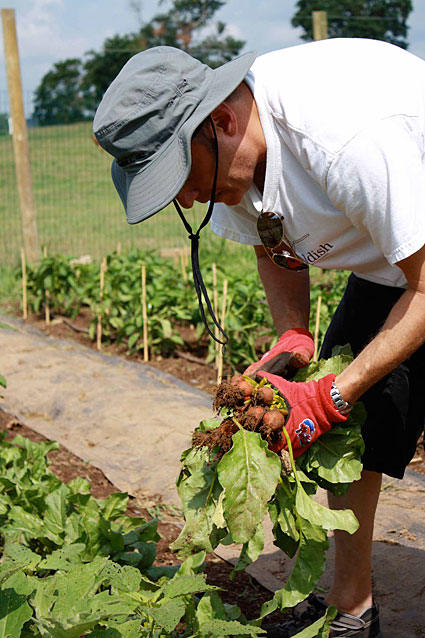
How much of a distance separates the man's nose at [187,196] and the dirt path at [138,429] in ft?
4.77

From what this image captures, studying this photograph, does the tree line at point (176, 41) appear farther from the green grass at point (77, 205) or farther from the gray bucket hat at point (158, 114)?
the gray bucket hat at point (158, 114)

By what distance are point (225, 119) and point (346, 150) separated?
1.01 ft

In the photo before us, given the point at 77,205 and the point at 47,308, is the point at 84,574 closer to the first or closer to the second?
the point at 47,308

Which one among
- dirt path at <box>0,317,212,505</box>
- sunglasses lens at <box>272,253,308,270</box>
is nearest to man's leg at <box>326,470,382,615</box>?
sunglasses lens at <box>272,253,308,270</box>

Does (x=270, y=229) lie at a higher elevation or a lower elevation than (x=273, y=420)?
higher

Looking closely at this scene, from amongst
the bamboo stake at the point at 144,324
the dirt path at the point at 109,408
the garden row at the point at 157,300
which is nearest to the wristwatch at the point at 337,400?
the dirt path at the point at 109,408

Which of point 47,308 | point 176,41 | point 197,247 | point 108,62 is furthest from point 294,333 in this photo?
point 176,41

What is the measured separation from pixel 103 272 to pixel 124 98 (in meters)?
4.66

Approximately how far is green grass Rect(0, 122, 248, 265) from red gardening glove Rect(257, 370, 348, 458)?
21.3ft

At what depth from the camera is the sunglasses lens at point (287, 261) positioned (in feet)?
6.66

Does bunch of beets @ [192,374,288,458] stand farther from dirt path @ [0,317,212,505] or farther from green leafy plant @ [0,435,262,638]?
dirt path @ [0,317,212,505]

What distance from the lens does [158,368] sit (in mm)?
5422

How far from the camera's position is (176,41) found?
25375 millimetres

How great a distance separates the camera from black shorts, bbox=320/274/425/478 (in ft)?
6.70
